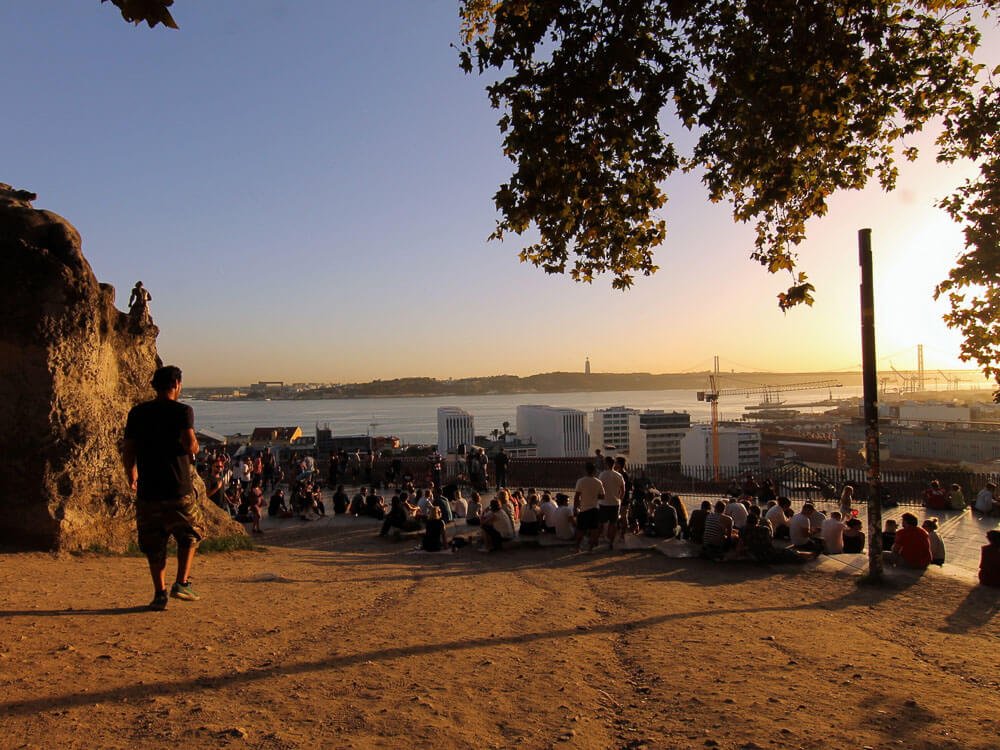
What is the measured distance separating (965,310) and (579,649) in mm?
8048

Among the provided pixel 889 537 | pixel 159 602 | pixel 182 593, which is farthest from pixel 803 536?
pixel 159 602

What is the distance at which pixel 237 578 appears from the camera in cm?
630

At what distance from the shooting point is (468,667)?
3.68m

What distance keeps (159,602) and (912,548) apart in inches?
320

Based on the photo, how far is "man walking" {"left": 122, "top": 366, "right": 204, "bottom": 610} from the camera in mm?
4293

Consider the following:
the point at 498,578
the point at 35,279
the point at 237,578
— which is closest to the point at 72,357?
the point at 35,279

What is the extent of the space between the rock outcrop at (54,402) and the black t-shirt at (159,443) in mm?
3488

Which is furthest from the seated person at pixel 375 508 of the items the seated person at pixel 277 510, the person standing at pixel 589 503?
the person standing at pixel 589 503

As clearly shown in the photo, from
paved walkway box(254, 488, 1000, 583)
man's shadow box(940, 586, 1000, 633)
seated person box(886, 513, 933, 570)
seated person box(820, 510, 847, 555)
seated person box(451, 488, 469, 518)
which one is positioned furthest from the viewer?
seated person box(451, 488, 469, 518)

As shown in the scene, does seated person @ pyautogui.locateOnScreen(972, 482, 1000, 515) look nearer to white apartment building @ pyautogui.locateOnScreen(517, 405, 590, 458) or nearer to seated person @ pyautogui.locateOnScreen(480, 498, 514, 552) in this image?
seated person @ pyautogui.locateOnScreen(480, 498, 514, 552)

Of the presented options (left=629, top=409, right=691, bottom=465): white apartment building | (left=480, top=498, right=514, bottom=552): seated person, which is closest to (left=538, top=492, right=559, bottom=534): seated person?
(left=480, top=498, right=514, bottom=552): seated person

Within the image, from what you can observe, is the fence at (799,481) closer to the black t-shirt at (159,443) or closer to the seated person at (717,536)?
the seated person at (717,536)

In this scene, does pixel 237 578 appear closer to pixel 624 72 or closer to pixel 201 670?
pixel 201 670

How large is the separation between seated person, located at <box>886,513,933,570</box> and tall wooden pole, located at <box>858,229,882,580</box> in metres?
0.97
